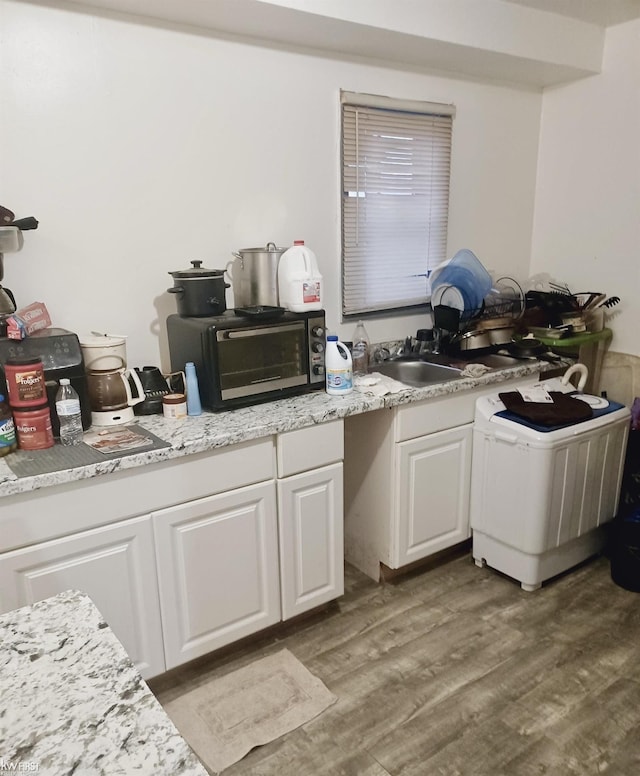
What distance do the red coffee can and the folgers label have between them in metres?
0.03

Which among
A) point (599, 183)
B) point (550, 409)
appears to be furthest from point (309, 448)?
point (599, 183)

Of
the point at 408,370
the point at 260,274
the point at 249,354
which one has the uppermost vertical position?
the point at 260,274

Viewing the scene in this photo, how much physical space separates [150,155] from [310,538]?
1536mm

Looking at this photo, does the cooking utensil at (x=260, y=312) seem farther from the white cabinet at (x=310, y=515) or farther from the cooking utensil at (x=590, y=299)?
the cooking utensil at (x=590, y=299)

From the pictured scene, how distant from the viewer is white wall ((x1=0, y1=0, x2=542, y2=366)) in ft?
6.46

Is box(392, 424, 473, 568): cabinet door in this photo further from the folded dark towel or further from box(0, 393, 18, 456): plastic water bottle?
box(0, 393, 18, 456): plastic water bottle

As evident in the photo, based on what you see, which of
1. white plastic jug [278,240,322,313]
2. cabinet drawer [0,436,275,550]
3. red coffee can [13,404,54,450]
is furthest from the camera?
white plastic jug [278,240,322,313]

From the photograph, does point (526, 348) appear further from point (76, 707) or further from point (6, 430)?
point (76, 707)

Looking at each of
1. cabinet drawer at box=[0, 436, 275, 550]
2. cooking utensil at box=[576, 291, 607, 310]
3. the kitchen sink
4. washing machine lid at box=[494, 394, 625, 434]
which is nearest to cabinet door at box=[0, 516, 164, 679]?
cabinet drawer at box=[0, 436, 275, 550]

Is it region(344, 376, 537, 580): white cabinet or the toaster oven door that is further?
region(344, 376, 537, 580): white cabinet

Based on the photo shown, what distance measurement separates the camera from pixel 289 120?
2.48m

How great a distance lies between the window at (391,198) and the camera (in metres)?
2.69

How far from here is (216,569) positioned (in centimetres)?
201

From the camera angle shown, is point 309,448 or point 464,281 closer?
point 309,448
